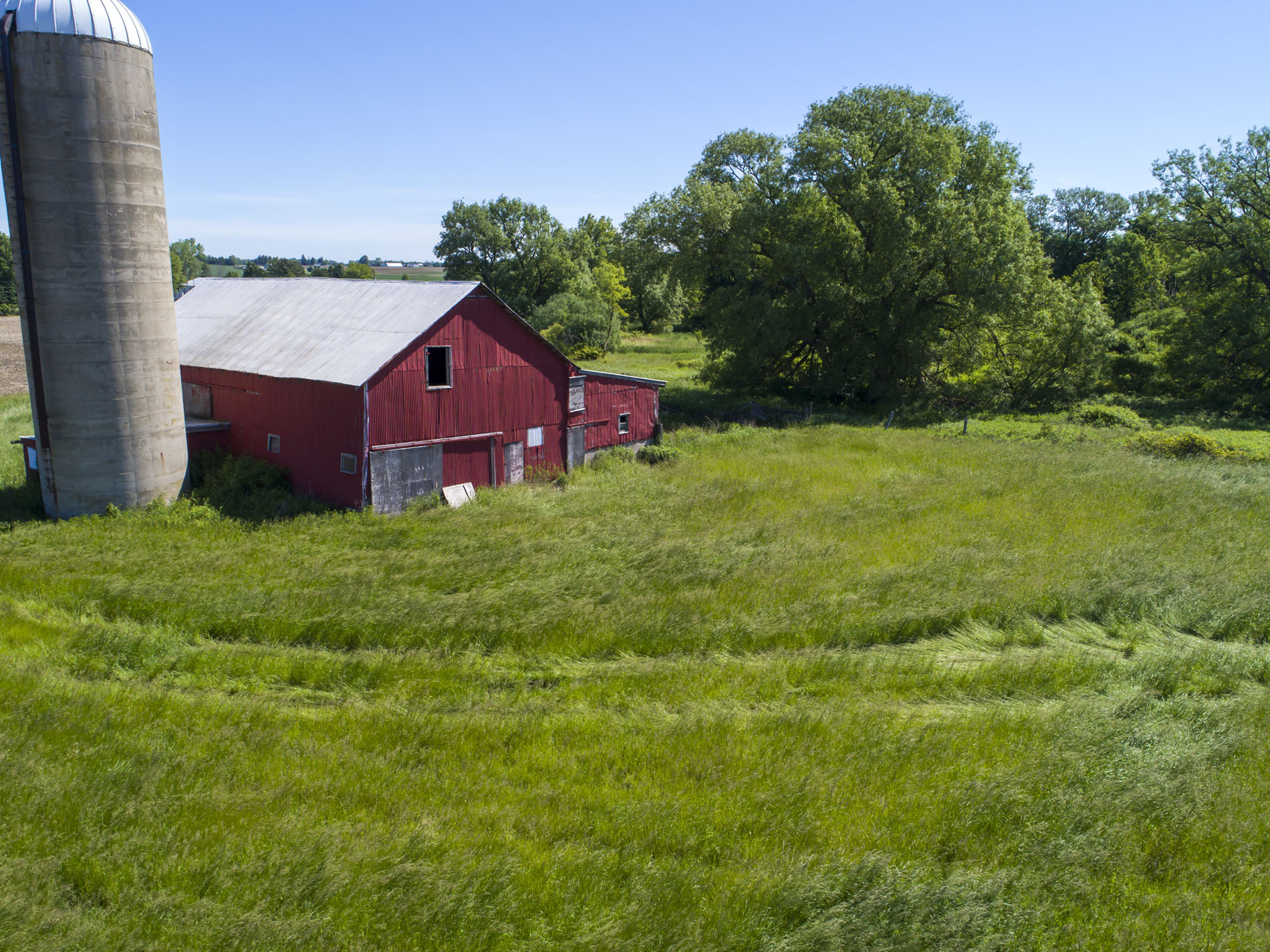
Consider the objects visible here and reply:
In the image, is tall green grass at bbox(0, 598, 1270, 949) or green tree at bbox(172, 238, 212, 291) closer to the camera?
tall green grass at bbox(0, 598, 1270, 949)

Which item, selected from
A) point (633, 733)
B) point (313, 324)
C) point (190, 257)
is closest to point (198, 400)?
point (313, 324)

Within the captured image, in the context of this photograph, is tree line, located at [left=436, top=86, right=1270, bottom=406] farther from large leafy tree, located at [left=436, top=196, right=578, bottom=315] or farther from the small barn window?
large leafy tree, located at [left=436, top=196, right=578, bottom=315]

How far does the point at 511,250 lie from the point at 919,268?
41.4 meters

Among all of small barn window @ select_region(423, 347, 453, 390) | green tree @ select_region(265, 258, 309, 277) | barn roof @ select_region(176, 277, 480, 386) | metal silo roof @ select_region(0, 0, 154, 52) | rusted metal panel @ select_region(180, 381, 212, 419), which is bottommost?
rusted metal panel @ select_region(180, 381, 212, 419)

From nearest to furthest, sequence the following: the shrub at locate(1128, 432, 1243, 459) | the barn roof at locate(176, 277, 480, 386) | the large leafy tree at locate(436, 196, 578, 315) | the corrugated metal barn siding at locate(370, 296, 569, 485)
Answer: the corrugated metal barn siding at locate(370, 296, 569, 485), the barn roof at locate(176, 277, 480, 386), the shrub at locate(1128, 432, 1243, 459), the large leafy tree at locate(436, 196, 578, 315)

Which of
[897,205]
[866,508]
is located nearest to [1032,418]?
[897,205]

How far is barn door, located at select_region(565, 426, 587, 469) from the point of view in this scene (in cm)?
2516

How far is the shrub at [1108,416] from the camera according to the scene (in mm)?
33375

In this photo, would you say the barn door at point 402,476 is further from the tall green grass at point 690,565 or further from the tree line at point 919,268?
the tree line at point 919,268

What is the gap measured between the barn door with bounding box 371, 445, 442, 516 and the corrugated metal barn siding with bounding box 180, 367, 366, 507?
17.2 inches

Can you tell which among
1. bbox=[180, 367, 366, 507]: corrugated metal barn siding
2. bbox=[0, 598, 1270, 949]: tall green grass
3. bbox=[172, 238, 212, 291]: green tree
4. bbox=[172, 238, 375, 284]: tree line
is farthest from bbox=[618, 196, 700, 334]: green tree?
bbox=[172, 238, 212, 291]: green tree

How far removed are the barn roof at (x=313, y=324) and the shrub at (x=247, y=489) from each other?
2.53 meters

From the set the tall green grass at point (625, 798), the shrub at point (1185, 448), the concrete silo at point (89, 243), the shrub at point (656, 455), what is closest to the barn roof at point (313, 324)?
the concrete silo at point (89, 243)

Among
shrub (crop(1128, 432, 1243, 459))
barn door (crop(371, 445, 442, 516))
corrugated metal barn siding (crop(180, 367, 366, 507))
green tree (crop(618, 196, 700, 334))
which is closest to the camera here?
corrugated metal barn siding (crop(180, 367, 366, 507))
